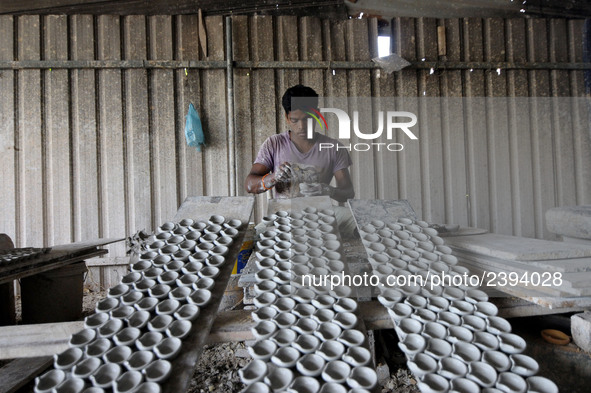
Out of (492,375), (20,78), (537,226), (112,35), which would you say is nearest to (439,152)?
(537,226)

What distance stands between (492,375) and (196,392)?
179 centimetres

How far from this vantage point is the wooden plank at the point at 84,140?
4094 millimetres

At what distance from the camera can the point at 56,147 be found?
4.09 metres

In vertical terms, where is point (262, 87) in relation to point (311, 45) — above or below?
below

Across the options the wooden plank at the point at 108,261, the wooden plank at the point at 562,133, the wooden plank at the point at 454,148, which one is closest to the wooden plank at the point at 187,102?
the wooden plank at the point at 108,261

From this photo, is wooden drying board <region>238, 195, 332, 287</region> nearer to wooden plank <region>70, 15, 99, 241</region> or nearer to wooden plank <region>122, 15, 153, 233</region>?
wooden plank <region>122, 15, 153, 233</region>

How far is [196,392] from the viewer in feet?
7.03

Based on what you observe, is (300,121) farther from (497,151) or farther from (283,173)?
(497,151)

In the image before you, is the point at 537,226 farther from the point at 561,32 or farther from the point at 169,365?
the point at 169,365

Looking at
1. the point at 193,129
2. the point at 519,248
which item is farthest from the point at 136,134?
the point at 519,248

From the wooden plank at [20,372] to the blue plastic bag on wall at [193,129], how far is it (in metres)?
2.67

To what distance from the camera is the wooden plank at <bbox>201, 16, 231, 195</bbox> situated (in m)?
4.23

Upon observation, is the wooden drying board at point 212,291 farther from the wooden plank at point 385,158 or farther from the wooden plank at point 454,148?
the wooden plank at point 454,148

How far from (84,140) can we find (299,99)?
2800mm
